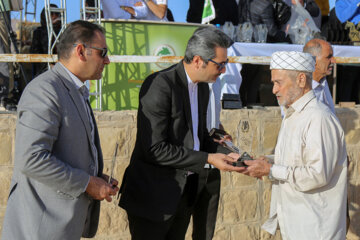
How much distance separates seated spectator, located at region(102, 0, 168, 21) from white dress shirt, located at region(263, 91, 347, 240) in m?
3.15

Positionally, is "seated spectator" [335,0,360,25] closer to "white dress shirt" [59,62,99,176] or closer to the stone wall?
the stone wall

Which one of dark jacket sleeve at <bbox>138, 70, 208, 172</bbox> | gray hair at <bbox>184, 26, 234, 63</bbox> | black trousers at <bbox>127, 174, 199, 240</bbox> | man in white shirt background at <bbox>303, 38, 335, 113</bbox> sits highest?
gray hair at <bbox>184, 26, 234, 63</bbox>

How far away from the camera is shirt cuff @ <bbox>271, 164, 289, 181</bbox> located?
280 centimetres

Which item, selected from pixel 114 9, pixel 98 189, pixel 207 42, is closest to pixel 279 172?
pixel 207 42

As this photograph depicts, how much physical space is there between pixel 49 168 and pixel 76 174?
147mm

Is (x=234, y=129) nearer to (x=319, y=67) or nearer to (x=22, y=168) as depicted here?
(x=319, y=67)

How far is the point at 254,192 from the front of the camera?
4.61 meters

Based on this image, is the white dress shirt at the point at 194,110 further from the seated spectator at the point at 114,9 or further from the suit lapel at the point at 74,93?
the seated spectator at the point at 114,9

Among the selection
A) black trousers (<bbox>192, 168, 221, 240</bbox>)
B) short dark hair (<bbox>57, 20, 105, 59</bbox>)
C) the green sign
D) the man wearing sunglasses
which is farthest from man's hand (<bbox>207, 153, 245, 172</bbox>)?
the green sign

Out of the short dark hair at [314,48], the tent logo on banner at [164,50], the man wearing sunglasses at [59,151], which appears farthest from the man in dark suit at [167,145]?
the tent logo on banner at [164,50]

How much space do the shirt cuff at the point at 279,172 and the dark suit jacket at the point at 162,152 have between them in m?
0.44

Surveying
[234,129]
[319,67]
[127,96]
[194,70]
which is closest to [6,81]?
[127,96]

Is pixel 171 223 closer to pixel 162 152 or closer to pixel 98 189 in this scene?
pixel 162 152

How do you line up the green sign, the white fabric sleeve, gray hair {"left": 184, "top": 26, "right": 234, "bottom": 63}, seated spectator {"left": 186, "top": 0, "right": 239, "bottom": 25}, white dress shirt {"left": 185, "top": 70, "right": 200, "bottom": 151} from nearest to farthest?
gray hair {"left": 184, "top": 26, "right": 234, "bottom": 63} < white dress shirt {"left": 185, "top": 70, "right": 200, "bottom": 151} < the green sign < the white fabric sleeve < seated spectator {"left": 186, "top": 0, "right": 239, "bottom": 25}
